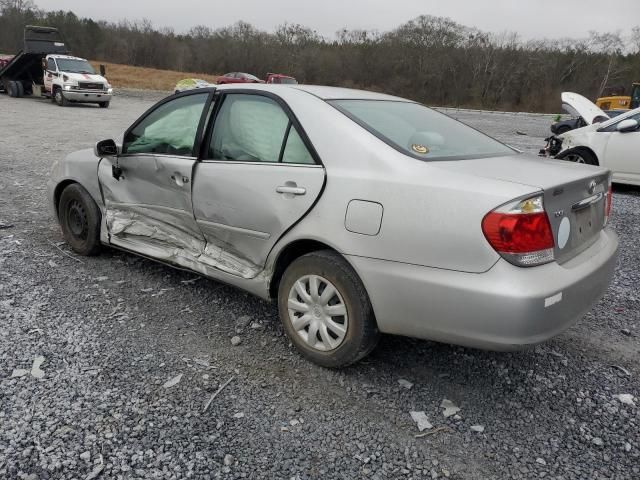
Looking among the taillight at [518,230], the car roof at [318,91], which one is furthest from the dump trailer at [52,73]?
the taillight at [518,230]

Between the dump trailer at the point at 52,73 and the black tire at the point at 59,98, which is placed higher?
the dump trailer at the point at 52,73

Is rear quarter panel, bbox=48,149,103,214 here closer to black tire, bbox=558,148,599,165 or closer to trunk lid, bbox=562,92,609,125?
black tire, bbox=558,148,599,165

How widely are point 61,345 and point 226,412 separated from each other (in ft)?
4.06

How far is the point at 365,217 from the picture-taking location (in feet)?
8.69

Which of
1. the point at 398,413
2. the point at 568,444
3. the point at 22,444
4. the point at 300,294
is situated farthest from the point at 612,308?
the point at 22,444

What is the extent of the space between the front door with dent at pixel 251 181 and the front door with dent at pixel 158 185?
0.59 feet

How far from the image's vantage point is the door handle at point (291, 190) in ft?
9.50

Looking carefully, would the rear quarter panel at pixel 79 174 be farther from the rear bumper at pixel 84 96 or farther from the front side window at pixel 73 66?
the front side window at pixel 73 66

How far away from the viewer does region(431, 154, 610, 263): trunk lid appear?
250 cm

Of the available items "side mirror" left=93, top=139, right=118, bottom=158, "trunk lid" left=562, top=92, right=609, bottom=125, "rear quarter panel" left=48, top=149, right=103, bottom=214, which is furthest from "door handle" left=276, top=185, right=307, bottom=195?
"trunk lid" left=562, top=92, right=609, bottom=125

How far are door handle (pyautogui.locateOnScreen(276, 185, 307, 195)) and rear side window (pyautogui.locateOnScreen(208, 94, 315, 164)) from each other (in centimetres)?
16

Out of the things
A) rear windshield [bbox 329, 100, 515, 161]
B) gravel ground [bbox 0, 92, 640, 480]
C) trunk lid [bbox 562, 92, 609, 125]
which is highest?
trunk lid [bbox 562, 92, 609, 125]

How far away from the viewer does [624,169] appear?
27.9ft

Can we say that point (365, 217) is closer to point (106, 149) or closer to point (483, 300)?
point (483, 300)
